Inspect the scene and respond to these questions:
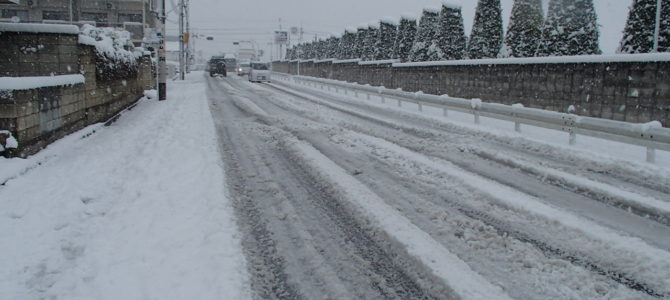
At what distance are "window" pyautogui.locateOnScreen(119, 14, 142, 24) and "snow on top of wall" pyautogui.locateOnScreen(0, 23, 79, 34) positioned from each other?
6375 cm

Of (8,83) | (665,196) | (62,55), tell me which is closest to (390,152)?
(665,196)

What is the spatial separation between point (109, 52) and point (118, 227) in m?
10.5

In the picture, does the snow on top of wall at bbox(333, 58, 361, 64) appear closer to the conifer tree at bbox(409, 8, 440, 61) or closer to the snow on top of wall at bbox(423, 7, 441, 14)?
the conifer tree at bbox(409, 8, 440, 61)

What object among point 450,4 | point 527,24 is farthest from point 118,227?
point 450,4

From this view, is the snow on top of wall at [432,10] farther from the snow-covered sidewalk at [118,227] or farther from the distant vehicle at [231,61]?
the distant vehicle at [231,61]

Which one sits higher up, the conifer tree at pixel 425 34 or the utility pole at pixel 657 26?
the conifer tree at pixel 425 34

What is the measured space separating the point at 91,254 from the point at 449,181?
4748 mm

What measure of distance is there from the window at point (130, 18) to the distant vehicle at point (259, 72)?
31.9 m

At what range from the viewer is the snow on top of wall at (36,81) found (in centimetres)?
726

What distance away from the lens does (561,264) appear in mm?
4008

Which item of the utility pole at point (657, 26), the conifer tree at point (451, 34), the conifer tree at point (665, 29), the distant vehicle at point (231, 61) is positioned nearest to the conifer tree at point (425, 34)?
the conifer tree at point (451, 34)

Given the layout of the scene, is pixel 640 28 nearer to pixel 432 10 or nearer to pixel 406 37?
pixel 432 10

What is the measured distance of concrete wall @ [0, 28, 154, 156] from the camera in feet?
24.7

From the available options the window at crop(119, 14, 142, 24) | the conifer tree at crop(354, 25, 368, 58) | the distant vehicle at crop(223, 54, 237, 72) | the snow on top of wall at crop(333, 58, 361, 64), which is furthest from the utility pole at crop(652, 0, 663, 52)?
the distant vehicle at crop(223, 54, 237, 72)
